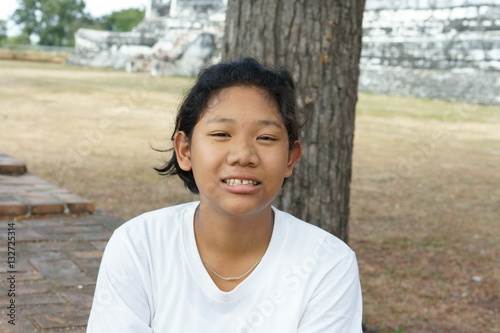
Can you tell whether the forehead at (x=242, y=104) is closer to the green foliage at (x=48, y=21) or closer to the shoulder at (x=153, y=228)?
the shoulder at (x=153, y=228)

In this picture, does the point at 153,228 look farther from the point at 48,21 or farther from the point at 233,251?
the point at 48,21

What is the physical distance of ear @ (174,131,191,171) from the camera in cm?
207

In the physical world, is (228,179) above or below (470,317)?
above

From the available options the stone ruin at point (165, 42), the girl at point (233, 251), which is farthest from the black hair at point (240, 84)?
the stone ruin at point (165, 42)

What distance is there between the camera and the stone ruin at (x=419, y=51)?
16.5 metres

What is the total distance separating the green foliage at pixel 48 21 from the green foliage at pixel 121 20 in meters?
3.83

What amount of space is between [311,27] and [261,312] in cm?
155

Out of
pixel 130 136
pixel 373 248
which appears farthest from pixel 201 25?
pixel 373 248

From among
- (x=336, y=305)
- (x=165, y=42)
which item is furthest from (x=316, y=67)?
(x=165, y=42)

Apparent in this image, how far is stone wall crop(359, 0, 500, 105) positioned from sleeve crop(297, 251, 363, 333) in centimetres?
1459

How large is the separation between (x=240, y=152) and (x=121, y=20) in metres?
39.9

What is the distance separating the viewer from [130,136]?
9.20 m

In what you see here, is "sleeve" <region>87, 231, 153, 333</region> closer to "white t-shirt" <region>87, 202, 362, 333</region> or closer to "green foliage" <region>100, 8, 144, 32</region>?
"white t-shirt" <region>87, 202, 362, 333</region>

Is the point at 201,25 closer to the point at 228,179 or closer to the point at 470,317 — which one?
the point at 470,317
